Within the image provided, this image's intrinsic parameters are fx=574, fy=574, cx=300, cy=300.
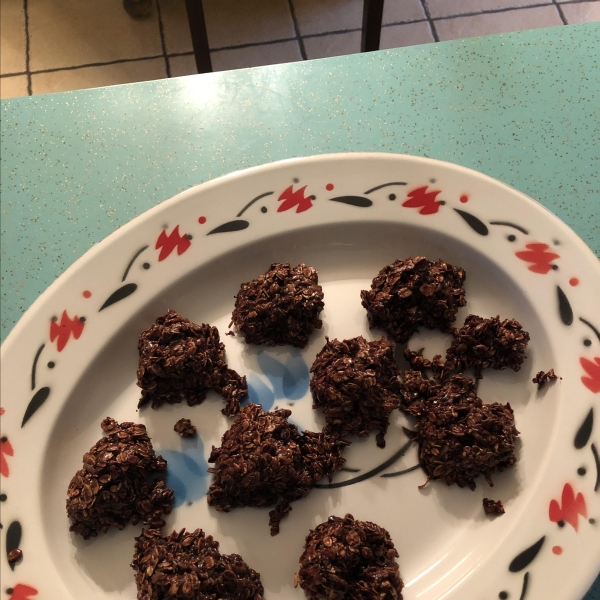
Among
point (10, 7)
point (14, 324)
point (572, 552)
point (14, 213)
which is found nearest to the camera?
point (572, 552)

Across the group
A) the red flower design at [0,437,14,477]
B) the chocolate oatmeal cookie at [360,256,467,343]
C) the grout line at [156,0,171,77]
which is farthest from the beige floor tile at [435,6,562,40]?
the red flower design at [0,437,14,477]

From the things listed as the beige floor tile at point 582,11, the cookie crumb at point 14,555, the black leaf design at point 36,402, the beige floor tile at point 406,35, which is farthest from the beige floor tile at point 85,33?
the cookie crumb at point 14,555

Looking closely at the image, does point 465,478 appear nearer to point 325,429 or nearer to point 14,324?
point 325,429

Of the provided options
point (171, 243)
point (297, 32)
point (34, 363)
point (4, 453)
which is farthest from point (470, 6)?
point (4, 453)

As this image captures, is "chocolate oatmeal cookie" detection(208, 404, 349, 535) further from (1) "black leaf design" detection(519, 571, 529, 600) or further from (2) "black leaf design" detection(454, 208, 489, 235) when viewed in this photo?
(2) "black leaf design" detection(454, 208, 489, 235)

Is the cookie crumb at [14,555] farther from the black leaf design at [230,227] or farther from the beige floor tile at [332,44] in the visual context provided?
the beige floor tile at [332,44]

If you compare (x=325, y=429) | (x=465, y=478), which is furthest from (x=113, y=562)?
(x=465, y=478)

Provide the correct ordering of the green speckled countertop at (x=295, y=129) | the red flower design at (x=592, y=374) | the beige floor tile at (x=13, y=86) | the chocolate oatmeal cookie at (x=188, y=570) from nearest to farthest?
the chocolate oatmeal cookie at (x=188, y=570) < the red flower design at (x=592, y=374) < the green speckled countertop at (x=295, y=129) < the beige floor tile at (x=13, y=86)
